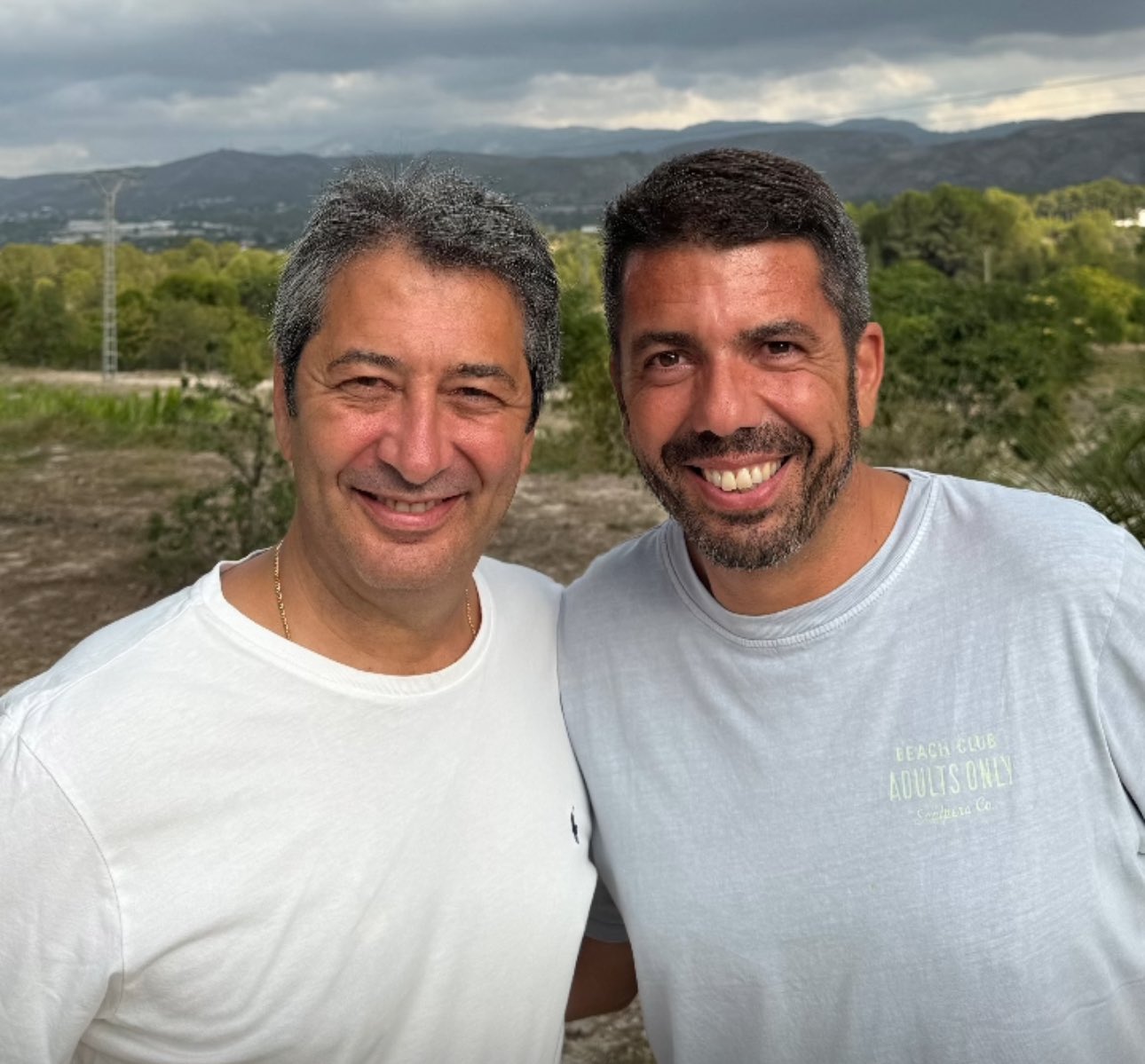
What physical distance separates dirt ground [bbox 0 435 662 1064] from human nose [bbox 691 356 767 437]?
5.34m

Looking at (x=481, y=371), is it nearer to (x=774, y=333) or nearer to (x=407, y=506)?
(x=407, y=506)

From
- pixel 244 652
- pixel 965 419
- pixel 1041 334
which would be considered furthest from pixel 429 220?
pixel 1041 334

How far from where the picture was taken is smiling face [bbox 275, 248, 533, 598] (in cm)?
199

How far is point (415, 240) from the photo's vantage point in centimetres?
200

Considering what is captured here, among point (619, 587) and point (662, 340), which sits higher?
point (662, 340)

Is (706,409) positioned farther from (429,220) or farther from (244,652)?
(244,652)

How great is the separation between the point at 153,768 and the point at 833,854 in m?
0.99

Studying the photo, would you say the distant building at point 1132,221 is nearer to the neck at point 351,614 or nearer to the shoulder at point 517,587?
the shoulder at point 517,587

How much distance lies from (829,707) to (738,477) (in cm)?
39

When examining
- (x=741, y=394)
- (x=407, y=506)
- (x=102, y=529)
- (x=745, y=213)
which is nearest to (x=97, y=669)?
(x=407, y=506)

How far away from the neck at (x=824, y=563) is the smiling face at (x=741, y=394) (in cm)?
3

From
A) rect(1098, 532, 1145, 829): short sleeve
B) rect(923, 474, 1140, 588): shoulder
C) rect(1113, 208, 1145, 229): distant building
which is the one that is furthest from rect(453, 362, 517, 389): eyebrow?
rect(1113, 208, 1145, 229): distant building

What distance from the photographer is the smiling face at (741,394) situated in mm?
2158

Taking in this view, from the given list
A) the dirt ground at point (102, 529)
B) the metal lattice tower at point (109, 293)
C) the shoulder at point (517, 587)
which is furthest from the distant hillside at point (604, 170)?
the shoulder at point (517, 587)
